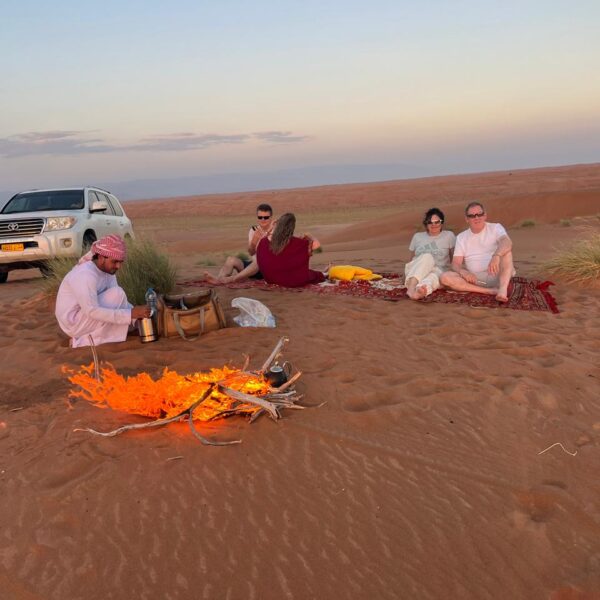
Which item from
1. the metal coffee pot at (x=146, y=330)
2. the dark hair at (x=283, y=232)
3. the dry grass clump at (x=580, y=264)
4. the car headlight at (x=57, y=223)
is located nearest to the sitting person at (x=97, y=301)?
the metal coffee pot at (x=146, y=330)

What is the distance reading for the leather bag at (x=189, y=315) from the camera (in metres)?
5.89

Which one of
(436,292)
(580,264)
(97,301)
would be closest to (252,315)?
(97,301)

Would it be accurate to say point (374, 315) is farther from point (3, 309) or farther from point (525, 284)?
point (3, 309)

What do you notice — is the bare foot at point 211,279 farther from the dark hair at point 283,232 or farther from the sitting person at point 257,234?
the dark hair at point 283,232

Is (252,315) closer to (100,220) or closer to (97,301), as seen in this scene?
(97,301)

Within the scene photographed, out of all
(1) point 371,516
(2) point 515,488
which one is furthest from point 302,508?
(2) point 515,488

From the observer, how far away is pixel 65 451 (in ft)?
12.4

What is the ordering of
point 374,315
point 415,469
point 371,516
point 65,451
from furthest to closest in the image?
1. point 374,315
2. point 65,451
3. point 415,469
4. point 371,516

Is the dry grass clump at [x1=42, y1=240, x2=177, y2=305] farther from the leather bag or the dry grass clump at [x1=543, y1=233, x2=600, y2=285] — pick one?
the dry grass clump at [x1=543, y1=233, x2=600, y2=285]

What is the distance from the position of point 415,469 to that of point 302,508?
0.76 m

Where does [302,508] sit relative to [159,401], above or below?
below

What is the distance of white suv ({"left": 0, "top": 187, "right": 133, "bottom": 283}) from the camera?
1059 centimetres

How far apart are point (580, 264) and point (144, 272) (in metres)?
6.34

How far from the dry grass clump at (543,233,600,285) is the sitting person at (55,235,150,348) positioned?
621cm
